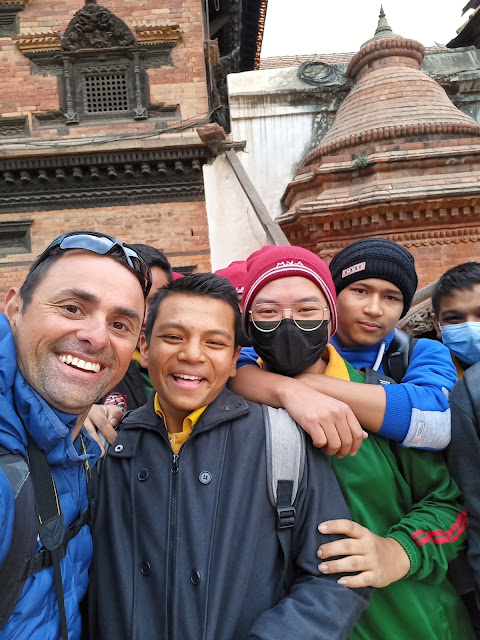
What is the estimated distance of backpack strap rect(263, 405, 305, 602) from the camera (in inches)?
49.8

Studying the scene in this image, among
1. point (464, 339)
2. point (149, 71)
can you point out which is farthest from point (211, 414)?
point (149, 71)

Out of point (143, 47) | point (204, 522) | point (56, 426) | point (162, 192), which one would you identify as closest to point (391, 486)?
point (204, 522)

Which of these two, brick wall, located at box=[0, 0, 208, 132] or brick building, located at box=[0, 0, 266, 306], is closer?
brick building, located at box=[0, 0, 266, 306]

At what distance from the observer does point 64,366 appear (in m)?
1.22

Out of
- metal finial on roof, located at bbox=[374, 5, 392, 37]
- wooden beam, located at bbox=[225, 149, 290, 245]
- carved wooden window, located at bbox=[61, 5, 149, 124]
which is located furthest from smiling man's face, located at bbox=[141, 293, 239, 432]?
metal finial on roof, located at bbox=[374, 5, 392, 37]

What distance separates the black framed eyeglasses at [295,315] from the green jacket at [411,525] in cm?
44

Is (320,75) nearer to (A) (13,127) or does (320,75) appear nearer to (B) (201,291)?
(A) (13,127)

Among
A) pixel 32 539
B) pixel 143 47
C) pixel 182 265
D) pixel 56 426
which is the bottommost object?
pixel 182 265

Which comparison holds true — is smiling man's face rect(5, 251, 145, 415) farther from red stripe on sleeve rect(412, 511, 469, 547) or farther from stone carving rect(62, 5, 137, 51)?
stone carving rect(62, 5, 137, 51)

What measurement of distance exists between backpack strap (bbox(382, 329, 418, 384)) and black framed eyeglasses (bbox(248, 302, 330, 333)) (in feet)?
1.25

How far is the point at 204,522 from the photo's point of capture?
1.25 m

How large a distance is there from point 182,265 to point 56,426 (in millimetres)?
7580

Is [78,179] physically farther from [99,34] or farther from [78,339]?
[78,339]

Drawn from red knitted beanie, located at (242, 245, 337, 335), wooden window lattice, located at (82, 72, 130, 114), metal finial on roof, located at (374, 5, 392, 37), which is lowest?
red knitted beanie, located at (242, 245, 337, 335)
